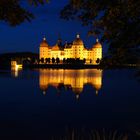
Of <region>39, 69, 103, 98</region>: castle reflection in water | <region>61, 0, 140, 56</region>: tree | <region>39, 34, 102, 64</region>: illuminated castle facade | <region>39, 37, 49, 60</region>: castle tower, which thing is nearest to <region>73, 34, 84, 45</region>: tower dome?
<region>39, 34, 102, 64</region>: illuminated castle facade

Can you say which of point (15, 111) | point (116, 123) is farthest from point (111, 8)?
point (15, 111)

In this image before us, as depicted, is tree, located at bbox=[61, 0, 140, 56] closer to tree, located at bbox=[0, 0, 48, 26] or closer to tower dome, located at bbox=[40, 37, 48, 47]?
tree, located at bbox=[0, 0, 48, 26]

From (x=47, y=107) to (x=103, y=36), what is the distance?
34.7 ft

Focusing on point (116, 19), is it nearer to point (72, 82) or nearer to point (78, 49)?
point (72, 82)

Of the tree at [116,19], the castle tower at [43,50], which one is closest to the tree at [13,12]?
the tree at [116,19]

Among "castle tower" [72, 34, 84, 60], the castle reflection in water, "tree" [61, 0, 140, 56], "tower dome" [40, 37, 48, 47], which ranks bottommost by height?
the castle reflection in water

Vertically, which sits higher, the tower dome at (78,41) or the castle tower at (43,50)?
the tower dome at (78,41)

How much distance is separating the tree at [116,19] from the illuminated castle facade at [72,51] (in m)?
84.8

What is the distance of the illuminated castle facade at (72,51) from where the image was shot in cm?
8919

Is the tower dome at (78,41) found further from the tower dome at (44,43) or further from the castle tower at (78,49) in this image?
the tower dome at (44,43)

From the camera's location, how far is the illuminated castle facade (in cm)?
8919

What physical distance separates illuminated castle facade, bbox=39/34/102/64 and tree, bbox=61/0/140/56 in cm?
8475

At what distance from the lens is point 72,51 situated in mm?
89000

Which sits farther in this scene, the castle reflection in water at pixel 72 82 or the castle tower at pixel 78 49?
the castle tower at pixel 78 49
